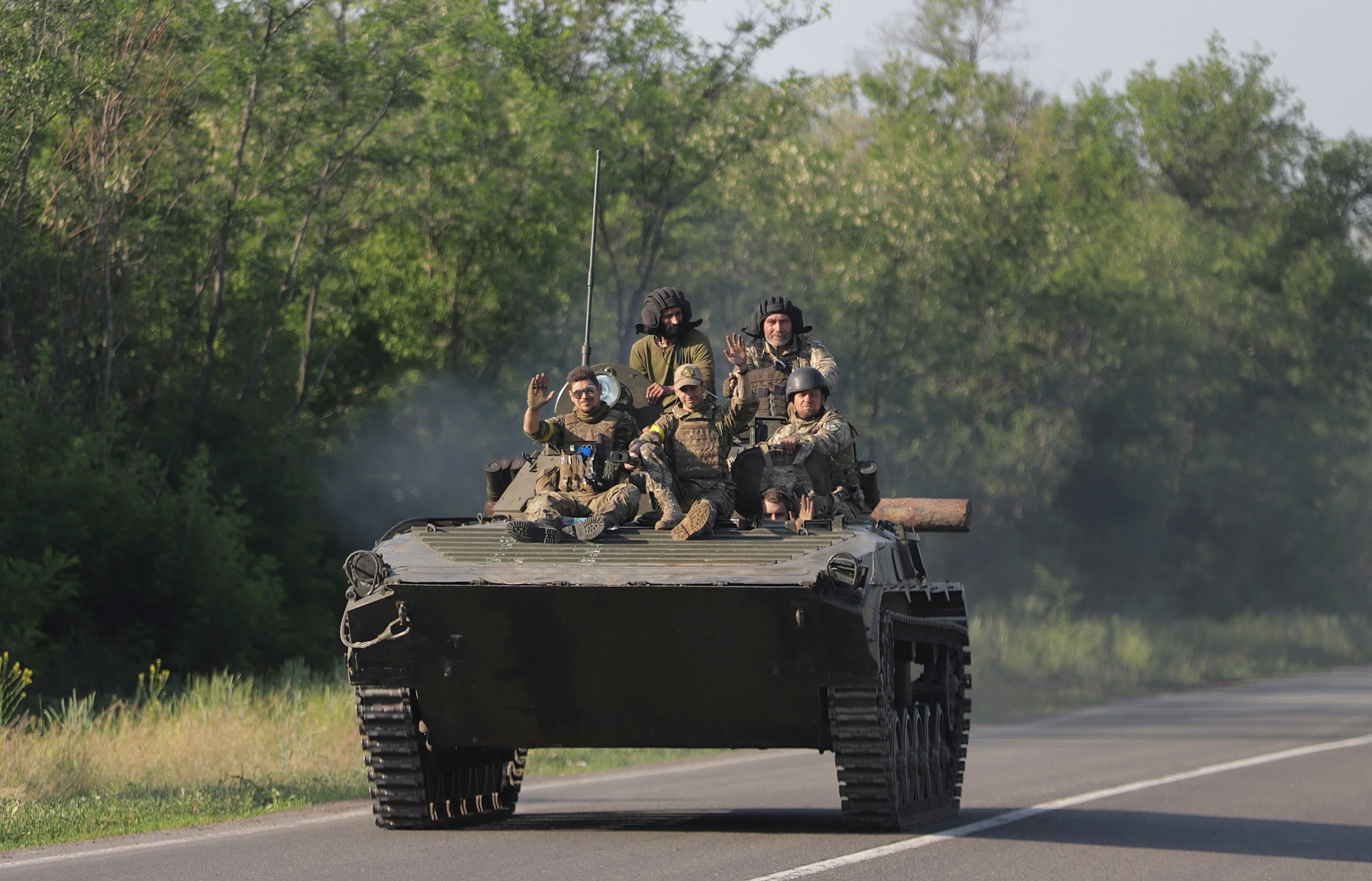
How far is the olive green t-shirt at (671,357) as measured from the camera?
43.3ft

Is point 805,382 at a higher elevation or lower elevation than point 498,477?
higher

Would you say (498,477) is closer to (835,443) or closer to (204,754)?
(835,443)

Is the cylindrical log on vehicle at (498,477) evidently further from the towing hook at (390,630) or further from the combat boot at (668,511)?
the towing hook at (390,630)

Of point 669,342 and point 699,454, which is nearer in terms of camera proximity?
point 699,454

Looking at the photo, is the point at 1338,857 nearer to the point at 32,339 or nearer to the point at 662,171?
the point at 32,339

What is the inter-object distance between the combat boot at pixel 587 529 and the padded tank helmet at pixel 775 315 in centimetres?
301

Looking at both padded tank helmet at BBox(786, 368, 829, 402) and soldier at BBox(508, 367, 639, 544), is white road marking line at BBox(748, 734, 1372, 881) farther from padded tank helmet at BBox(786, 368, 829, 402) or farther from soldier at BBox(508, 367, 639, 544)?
padded tank helmet at BBox(786, 368, 829, 402)

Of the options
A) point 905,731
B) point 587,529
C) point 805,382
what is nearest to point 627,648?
point 587,529

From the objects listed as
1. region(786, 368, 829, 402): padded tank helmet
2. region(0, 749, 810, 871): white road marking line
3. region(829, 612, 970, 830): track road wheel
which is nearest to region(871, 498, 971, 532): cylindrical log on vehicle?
region(829, 612, 970, 830): track road wheel

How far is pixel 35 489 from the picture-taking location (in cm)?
2112

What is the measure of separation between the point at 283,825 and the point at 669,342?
4.11 m

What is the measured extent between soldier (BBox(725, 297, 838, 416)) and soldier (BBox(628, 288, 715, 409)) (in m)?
0.32

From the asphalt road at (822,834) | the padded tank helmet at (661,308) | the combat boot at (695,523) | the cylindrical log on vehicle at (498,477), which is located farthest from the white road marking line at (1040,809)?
the padded tank helmet at (661,308)

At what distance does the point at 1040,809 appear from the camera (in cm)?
1289
